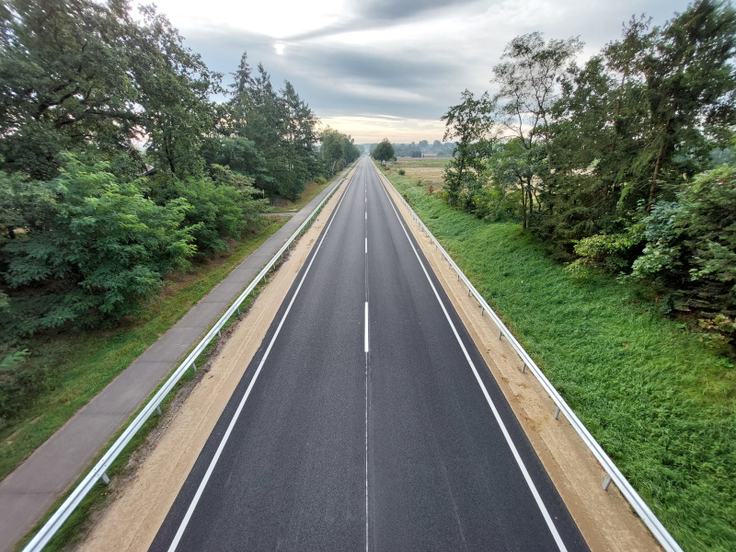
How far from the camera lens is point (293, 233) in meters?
22.1

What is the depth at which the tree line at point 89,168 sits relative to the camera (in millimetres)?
8727

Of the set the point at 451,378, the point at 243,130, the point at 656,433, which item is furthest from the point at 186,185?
the point at 656,433

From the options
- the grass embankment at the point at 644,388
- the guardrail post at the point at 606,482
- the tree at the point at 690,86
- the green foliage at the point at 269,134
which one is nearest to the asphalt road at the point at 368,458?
the guardrail post at the point at 606,482

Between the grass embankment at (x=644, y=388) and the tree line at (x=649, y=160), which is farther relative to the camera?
the tree line at (x=649, y=160)

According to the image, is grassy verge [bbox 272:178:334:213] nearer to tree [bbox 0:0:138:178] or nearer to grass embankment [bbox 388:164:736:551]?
tree [bbox 0:0:138:178]

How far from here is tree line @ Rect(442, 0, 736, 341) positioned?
23.7ft

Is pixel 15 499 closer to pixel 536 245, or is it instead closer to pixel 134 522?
pixel 134 522

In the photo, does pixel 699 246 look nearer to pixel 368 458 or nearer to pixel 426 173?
pixel 368 458

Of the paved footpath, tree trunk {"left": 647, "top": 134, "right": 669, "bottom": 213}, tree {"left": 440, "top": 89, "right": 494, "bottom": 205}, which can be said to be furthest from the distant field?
the paved footpath

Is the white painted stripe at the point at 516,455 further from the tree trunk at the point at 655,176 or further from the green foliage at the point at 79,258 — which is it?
the green foliage at the point at 79,258

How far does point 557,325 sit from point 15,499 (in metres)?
13.8

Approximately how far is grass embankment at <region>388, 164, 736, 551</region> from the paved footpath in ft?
34.7

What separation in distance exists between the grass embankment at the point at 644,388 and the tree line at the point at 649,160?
91 centimetres

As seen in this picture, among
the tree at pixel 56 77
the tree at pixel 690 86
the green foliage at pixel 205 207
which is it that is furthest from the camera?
the green foliage at pixel 205 207
